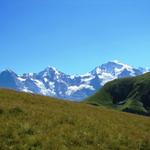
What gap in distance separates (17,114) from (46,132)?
3.86 m

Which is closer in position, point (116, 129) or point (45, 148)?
point (45, 148)

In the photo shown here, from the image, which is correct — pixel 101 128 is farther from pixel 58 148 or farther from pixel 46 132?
pixel 58 148

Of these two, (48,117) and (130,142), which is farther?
(48,117)

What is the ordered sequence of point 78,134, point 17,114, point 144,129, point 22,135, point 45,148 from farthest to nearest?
point 144,129 → point 17,114 → point 78,134 → point 22,135 → point 45,148

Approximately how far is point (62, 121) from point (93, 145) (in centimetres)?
458

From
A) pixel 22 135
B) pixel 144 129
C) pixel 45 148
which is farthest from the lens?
pixel 144 129

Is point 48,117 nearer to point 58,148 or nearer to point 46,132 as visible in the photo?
point 46,132

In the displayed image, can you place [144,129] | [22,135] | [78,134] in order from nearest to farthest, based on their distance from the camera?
[22,135], [78,134], [144,129]

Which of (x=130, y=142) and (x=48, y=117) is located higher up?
(x=48, y=117)

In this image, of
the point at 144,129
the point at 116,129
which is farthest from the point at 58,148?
the point at 144,129

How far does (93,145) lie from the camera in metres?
21.5

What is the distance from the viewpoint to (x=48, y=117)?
85.6ft

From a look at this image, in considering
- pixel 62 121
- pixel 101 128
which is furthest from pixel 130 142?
pixel 62 121

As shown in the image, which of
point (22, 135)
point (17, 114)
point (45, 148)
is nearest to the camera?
point (45, 148)
